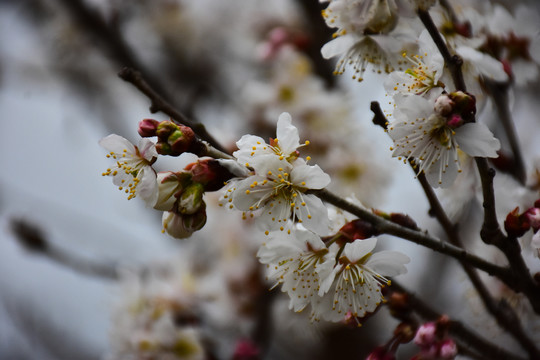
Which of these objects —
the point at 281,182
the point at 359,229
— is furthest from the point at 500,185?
the point at 281,182

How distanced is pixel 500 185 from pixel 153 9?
395cm

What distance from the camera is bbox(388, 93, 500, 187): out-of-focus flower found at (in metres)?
1.09

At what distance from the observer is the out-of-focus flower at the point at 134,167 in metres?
1.11

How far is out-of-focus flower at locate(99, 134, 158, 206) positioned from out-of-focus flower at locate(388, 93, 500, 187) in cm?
51

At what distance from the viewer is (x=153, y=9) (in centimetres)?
477

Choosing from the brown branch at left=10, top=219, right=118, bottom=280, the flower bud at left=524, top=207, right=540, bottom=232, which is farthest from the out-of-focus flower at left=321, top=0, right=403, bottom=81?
the brown branch at left=10, top=219, right=118, bottom=280

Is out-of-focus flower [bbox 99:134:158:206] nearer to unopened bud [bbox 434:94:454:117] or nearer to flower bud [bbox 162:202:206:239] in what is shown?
flower bud [bbox 162:202:206:239]

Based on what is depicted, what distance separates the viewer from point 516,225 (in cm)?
117

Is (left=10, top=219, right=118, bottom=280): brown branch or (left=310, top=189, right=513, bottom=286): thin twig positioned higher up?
(left=10, top=219, right=118, bottom=280): brown branch

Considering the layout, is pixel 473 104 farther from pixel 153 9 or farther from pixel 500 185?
pixel 153 9

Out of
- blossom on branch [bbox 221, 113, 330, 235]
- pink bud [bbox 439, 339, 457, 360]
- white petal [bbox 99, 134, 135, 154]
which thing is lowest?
pink bud [bbox 439, 339, 457, 360]

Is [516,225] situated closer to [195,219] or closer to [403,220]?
[403,220]

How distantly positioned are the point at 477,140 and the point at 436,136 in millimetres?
107

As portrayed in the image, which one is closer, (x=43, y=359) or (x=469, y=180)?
(x=469, y=180)
